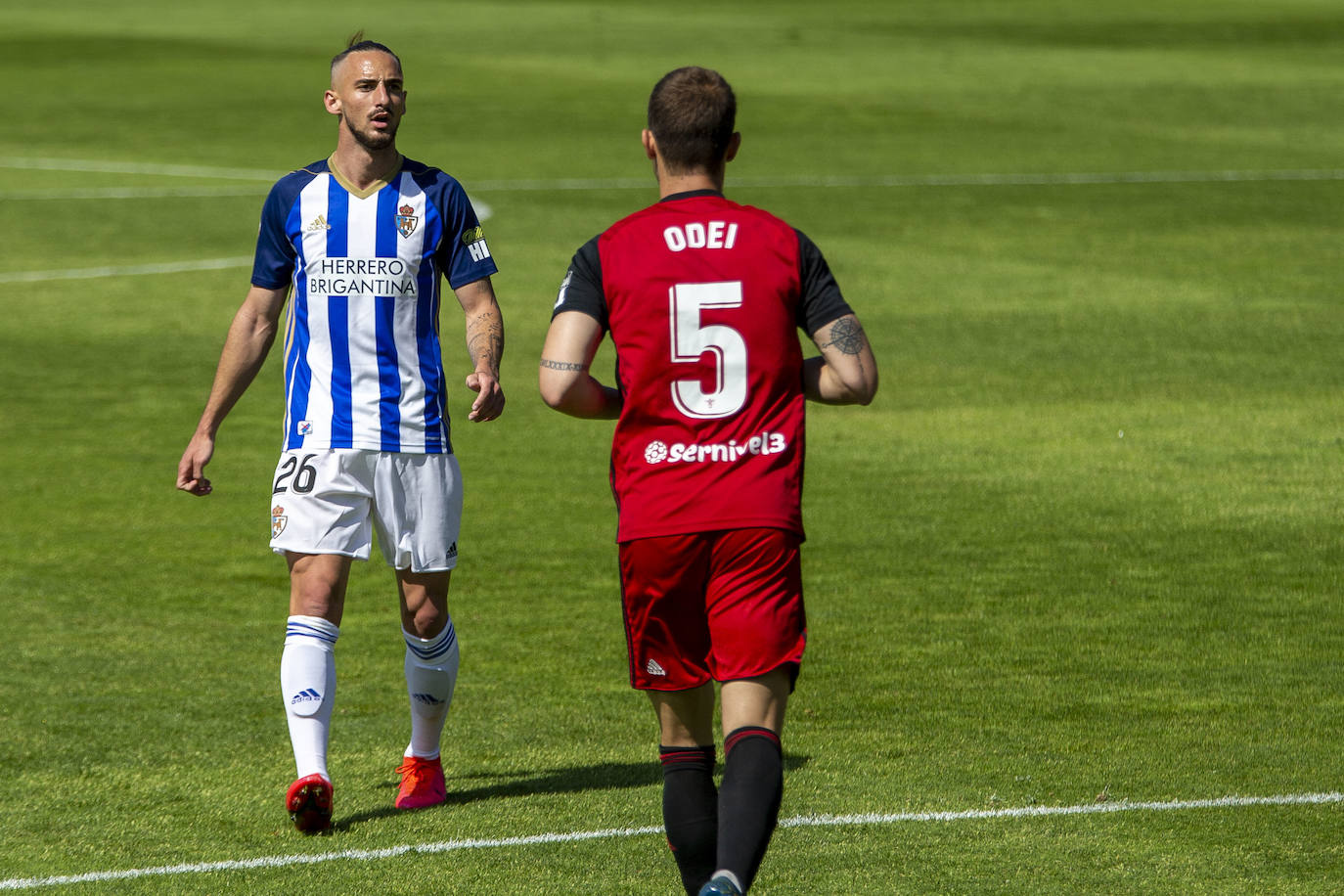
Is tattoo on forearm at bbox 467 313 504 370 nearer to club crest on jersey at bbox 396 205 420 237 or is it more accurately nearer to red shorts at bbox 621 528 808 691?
club crest on jersey at bbox 396 205 420 237

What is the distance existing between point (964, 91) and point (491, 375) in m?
32.9

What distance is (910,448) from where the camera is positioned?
41.4 feet

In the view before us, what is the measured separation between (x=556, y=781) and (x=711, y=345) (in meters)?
2.38

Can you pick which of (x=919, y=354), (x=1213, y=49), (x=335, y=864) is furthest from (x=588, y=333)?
(x=1213, y=49)

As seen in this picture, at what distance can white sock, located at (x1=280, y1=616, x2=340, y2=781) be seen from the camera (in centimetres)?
604

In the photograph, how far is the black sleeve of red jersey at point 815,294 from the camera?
4727mm

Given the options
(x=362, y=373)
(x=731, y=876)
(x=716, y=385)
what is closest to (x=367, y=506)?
(x=362, y=373)

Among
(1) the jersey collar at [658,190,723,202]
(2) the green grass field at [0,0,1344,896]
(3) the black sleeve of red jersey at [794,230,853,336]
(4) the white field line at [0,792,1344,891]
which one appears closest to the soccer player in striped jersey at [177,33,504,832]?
(4) the white field line at [0,792,1344,891]

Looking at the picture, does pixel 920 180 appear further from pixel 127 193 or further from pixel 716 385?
pixel 716 385

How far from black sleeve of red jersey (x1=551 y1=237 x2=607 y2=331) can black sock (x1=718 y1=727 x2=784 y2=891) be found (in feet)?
3.45

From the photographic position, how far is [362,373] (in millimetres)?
6281

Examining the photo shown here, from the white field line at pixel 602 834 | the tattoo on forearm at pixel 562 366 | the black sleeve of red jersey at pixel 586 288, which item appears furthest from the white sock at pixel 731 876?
the white field line at pixel 602 834

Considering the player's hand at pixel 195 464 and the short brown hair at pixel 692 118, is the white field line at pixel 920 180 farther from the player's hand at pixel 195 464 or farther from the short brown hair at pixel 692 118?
the short brown hair at pixel 692 118

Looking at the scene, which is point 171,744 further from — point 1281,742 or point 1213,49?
point 1213,49
